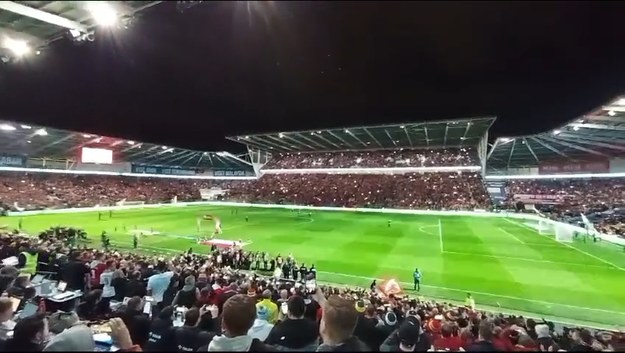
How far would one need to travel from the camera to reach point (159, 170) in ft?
233

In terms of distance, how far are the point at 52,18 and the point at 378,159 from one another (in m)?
56.6

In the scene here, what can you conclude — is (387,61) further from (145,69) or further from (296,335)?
(296,335)

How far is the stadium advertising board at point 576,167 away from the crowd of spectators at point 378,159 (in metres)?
12.9

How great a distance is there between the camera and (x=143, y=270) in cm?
990

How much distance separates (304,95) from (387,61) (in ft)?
40.9

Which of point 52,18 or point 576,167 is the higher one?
point 52,18

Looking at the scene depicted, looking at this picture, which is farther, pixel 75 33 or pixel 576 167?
pixel 576 167

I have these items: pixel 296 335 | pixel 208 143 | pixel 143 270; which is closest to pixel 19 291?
pixel 143 270

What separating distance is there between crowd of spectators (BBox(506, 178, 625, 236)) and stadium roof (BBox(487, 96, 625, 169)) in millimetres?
3723

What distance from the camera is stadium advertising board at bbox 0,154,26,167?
4530 centimetres

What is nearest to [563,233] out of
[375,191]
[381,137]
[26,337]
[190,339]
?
[381,137]

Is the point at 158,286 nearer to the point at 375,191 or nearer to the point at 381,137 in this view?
the point at 381,137

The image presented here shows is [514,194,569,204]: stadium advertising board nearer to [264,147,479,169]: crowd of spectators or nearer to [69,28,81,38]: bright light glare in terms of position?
[264,147,479,169]: crowd of spectators

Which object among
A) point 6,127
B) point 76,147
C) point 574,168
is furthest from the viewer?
point 574,168
